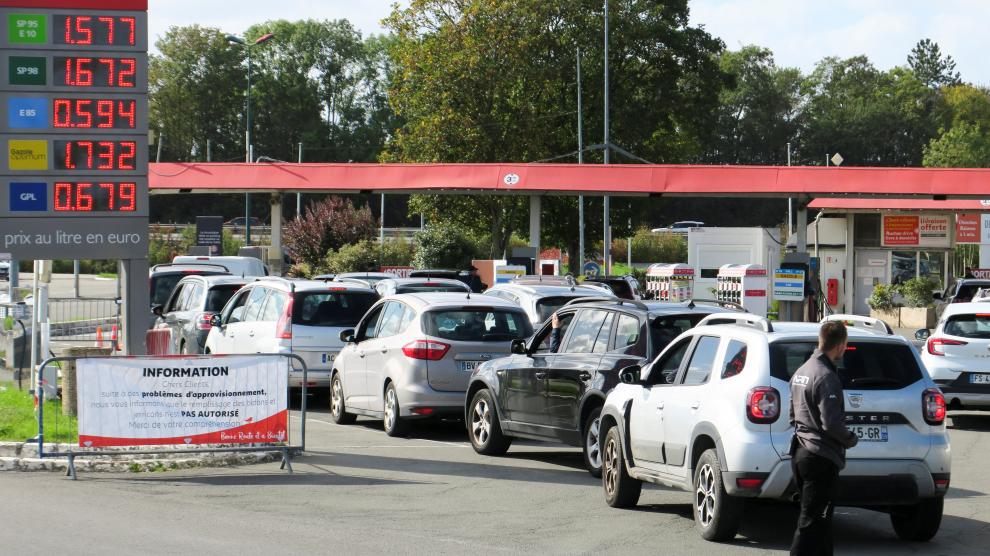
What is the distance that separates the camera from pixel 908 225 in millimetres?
44625

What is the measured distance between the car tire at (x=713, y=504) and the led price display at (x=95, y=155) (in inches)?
338

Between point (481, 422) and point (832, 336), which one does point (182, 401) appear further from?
point (832, 336)

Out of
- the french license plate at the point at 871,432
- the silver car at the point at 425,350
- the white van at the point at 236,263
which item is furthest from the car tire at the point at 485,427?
the white van at the point at 236,263

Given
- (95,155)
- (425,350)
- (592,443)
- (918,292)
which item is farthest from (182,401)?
(918,292)

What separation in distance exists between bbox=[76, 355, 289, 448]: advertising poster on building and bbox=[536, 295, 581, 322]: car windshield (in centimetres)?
704

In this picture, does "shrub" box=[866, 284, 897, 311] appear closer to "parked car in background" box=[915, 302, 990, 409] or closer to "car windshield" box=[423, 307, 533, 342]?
"parked car in background" box=[915, 302, 990, 409]

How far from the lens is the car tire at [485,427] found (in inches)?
548

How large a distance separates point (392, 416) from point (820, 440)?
8311 millimetres

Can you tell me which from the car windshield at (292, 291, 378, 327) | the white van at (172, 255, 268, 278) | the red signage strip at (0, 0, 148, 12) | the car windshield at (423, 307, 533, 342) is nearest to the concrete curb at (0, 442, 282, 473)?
the car windshield at (423, 307, 533, 342)

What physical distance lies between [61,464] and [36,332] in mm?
6203

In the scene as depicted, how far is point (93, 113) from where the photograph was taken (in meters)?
15.3

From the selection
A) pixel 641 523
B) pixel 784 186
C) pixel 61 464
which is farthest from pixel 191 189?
pixel 641 523

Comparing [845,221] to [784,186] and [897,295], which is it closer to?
[897,295]

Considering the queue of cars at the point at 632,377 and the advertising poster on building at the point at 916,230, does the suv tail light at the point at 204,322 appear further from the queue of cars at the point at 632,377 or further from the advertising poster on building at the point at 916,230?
the advertising poster on building at the point at 916,230
